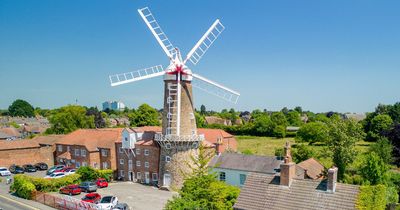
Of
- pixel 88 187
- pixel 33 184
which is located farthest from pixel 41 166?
pixel 88 187

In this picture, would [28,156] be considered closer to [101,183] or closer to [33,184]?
[101,183]

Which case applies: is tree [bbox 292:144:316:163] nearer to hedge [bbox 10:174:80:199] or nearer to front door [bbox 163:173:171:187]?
front door [bbox 163:173:171:187]

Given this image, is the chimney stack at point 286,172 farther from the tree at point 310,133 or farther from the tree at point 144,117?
the tree at point 310,133

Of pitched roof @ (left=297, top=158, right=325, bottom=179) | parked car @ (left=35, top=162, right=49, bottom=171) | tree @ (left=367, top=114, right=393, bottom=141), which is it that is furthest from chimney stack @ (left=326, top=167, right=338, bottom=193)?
tree @ (left=367, top=114, right=393, bottom=141)

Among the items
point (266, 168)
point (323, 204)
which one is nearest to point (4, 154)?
point (266, 168)

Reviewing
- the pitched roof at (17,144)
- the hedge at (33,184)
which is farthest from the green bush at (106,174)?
the pitched roof at (17,144)

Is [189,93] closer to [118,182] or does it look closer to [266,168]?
[266,168]
